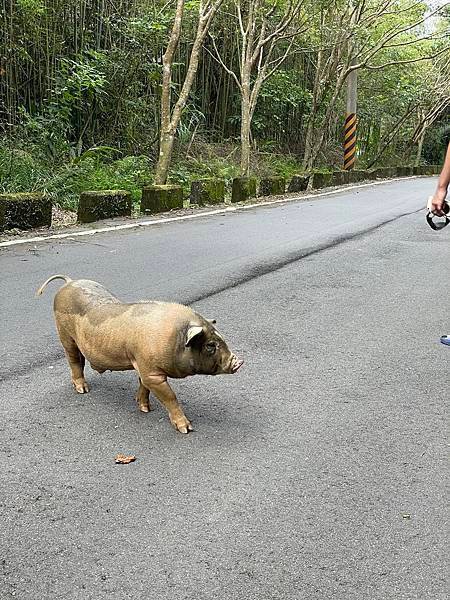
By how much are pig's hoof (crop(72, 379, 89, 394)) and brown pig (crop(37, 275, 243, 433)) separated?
214 mm

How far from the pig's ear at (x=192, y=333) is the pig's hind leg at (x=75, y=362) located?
2.59 ft

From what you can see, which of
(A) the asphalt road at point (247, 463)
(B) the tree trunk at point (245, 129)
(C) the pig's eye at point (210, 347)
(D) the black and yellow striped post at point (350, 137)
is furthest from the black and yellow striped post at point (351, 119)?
(C) the pig's eye at point (210, 347)

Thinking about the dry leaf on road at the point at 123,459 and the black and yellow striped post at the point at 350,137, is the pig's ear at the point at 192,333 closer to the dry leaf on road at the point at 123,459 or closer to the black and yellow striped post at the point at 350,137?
the dry leaf on road at the point at 123,459

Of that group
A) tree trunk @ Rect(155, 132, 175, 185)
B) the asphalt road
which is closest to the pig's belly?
the asphalt road

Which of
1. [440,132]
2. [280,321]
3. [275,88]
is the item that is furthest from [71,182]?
[440,132]

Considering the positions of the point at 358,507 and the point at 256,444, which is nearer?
the point at 358,507

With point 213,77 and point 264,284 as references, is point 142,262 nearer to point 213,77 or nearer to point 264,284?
point 264,284

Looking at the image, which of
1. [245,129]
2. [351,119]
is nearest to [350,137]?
[351,119]

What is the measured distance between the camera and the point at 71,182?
12.7 meters

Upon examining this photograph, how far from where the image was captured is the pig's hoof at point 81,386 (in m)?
3.77

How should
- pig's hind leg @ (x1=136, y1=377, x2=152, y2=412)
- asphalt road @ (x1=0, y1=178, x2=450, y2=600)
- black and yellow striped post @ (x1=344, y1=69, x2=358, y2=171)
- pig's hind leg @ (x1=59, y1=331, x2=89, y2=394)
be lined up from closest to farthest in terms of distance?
1. asphalt road @ (x1=0, y1=178, x2=450, y2=600)
2. pig's hind leg @ (x1=136, y1=377, x2=152, y2=412)
3. pig's hind leg @ (x1=59, y1=331, x2=89, y2=394)
4. black and yellow striped post @ (x1=344, y1=69, x2=358, y2=171)

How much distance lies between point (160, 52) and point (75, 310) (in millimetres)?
15448

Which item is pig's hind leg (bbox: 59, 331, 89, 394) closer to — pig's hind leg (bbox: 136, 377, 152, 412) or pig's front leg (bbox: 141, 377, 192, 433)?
pig's hind leg (bbox: 136, 377, 152, 412)

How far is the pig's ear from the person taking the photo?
3.16 meters
